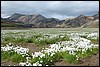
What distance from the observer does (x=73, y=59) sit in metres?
12.6

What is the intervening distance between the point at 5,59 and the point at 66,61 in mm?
3130

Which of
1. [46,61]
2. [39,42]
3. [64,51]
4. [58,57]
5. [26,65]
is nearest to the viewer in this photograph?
[26,65]

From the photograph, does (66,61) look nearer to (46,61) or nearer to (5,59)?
(46,61)

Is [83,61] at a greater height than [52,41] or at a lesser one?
greater

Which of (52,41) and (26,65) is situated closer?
(26,65)

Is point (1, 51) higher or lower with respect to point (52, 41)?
higher

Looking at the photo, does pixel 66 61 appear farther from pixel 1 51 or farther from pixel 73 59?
pixel 1 51

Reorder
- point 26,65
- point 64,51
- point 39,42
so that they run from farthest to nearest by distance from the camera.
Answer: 1. point 39,42
2. point 64,51
3. point 26,65

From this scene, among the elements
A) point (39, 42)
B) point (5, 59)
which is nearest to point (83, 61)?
point (5, 59)

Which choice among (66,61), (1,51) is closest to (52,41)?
(1,51)

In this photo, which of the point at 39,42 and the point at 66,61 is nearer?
the point at 66,61

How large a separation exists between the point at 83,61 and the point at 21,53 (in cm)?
296

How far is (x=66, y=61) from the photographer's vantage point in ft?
42.2

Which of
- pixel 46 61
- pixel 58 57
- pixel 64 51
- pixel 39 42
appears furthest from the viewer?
pixel 39 42
